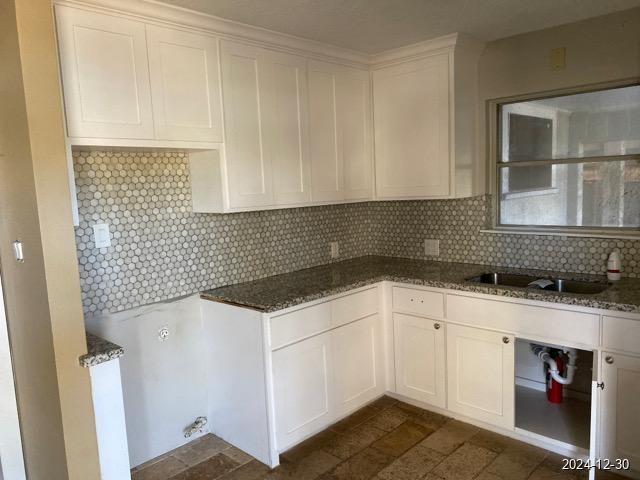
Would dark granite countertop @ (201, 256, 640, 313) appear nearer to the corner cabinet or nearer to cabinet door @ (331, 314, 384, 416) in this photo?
cabinet door @ (331, 314, 384, 416)

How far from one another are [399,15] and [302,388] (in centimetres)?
211

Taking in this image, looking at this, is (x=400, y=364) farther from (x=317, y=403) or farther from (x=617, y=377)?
(x=617, y=377)

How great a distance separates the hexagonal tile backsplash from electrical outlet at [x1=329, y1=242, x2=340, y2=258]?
41 mm

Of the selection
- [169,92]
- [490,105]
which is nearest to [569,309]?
[490,105]

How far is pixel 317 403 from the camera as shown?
276 cm

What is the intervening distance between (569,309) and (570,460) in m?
0.81

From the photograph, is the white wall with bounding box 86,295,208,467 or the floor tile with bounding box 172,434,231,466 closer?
the white wall with bounding box 86,295,208,467

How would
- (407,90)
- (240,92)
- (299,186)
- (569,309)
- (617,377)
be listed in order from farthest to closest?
(407,90) < (299,186) < (240,92) < (569,309) < (617,377)

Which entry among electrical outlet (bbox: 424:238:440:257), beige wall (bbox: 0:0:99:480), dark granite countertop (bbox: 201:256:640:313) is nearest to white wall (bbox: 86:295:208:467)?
dark granite countertop (bbox: 201:256:640:313)

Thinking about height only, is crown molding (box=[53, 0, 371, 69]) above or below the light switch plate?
above

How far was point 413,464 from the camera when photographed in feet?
8.21

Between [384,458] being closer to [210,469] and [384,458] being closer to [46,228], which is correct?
[210,469]

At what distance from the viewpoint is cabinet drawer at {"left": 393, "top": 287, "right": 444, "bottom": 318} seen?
288 cm

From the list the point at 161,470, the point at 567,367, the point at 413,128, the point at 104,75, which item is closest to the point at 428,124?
the point at 413,128
